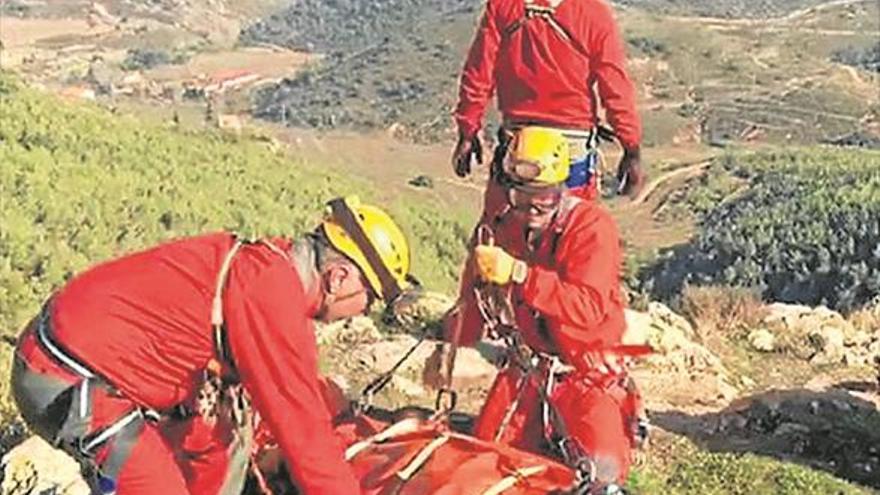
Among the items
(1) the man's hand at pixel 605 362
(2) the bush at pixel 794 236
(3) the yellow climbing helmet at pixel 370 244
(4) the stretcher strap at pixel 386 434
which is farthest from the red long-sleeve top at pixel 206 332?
(2) the bush at pixel 794 236

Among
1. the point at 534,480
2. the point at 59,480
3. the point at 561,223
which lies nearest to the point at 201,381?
the point at 534,480

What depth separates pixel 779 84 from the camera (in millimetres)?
95188

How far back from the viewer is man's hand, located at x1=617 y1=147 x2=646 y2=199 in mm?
7891

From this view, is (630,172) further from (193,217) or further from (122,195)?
(193,217)

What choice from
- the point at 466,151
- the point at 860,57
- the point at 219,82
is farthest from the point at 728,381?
the point at 219,82

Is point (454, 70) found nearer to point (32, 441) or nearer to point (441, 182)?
point (441, 182)

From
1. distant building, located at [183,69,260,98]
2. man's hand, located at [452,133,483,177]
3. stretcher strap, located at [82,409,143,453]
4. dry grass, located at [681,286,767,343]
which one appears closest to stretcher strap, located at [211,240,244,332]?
stretcher strap, located at [82,409,143,453]

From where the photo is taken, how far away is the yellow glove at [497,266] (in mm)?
5637

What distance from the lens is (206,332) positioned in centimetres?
469

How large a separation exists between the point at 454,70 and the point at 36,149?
83.6 metres

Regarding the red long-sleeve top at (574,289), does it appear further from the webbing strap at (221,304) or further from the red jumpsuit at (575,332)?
the webbing strap at (221,304)

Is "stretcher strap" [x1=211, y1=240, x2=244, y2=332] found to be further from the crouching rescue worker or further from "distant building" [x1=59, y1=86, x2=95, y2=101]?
"distant building" [x1=59, y1=86, x2=95, y2=101]

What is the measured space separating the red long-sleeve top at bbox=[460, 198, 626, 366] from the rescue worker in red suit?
1136 mm

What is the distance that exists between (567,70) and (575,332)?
6.94ft
